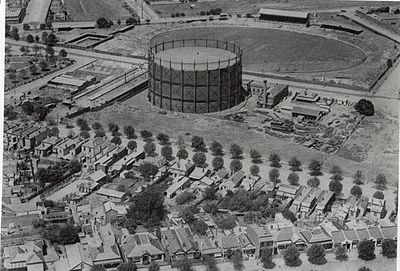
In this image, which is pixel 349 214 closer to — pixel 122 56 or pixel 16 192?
pixel 16 192

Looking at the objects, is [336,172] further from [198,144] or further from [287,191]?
[198,144]

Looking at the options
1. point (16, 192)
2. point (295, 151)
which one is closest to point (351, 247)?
point (295, 151)

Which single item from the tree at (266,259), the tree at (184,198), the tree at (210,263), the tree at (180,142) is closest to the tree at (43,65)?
the tree at (180,142)

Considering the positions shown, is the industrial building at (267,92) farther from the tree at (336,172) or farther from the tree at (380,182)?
the tree at (380,182)

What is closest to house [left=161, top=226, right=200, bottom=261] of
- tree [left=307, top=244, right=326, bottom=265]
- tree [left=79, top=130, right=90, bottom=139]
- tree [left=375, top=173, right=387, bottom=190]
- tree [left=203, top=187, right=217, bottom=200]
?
tree [left=203, top=187, right=217, bottom=200]

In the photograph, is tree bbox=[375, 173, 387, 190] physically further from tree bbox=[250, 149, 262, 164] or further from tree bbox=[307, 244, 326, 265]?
tree bbox=[307, 244, 326, 265]

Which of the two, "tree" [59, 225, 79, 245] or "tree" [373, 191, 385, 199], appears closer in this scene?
"tree" [59, 225, 79, 245]
